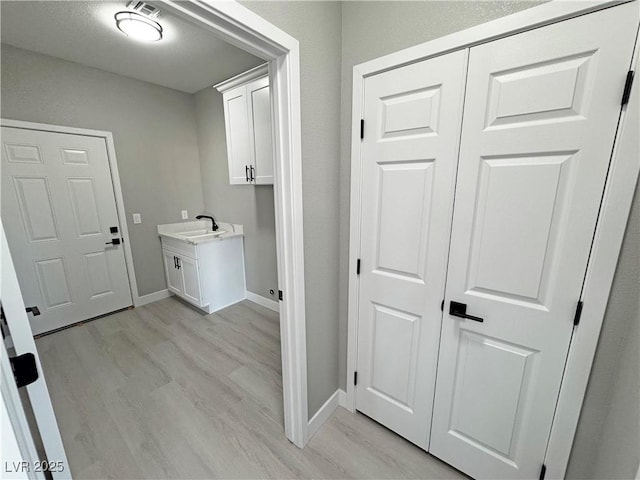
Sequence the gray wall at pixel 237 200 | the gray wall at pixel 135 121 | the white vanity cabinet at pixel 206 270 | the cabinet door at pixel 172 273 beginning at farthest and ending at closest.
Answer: the cabinet door at pixel 172 273 → the gray wall at pixel 237 200 → the white vanity cabinet at pixel 206 270 → the gray wall at pixel 135 121

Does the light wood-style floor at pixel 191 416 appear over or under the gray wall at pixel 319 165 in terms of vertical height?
under

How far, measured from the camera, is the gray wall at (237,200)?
3.08 metres

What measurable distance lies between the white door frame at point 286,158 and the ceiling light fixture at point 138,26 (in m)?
1.54

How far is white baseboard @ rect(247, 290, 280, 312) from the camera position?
10.4 ft

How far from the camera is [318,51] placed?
4.18 ft

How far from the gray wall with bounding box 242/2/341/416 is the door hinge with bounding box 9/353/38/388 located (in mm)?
1028

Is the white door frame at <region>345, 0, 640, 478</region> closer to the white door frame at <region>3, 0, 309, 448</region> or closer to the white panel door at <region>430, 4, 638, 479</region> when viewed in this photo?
the white panel door at <region>430, 4, 638, 479</region>

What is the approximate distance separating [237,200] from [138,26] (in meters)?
1.80

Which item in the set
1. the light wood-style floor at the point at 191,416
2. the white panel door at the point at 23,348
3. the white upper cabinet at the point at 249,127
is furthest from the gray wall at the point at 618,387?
the white upper cabinet at the point at 249,127

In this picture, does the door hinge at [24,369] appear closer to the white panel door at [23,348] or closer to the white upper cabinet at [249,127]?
the white panel door at [23,348]

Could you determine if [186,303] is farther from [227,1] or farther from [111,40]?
[227,1]

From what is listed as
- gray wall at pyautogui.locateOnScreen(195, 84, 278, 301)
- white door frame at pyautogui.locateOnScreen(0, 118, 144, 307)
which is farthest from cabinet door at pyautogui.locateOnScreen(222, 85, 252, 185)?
white door frame at pyautogui.locateOnScreen(0, 118, 144, 307)

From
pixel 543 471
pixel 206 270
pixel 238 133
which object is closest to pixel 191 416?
pixel 206 270

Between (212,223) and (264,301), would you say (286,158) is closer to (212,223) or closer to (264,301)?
(264,301)
